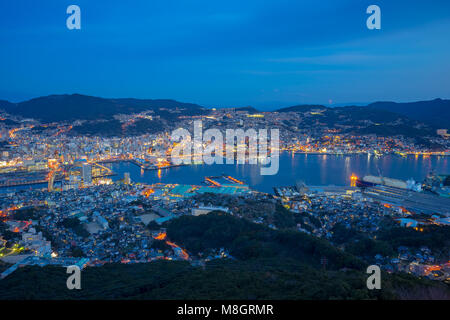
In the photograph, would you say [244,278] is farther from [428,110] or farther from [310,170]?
[428,110]

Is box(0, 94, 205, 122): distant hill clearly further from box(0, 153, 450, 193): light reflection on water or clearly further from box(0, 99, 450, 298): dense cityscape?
box(0, 153, 450, 193): light reflection on water

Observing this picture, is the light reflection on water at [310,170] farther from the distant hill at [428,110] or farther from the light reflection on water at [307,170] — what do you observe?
the distant hill at [428,110]

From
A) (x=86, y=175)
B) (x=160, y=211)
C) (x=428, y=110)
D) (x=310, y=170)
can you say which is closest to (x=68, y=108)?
(x=86, y=175)

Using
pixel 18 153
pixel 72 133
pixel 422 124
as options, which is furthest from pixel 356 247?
pixel 422 124

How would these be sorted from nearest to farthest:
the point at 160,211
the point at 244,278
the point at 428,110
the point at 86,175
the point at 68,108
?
the point at 244,278, the point at 160,211, the point at 86,175, the point at 68,108, the point at 428,110

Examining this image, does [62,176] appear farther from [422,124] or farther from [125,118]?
[422,124]

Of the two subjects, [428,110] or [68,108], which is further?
[428,110]
